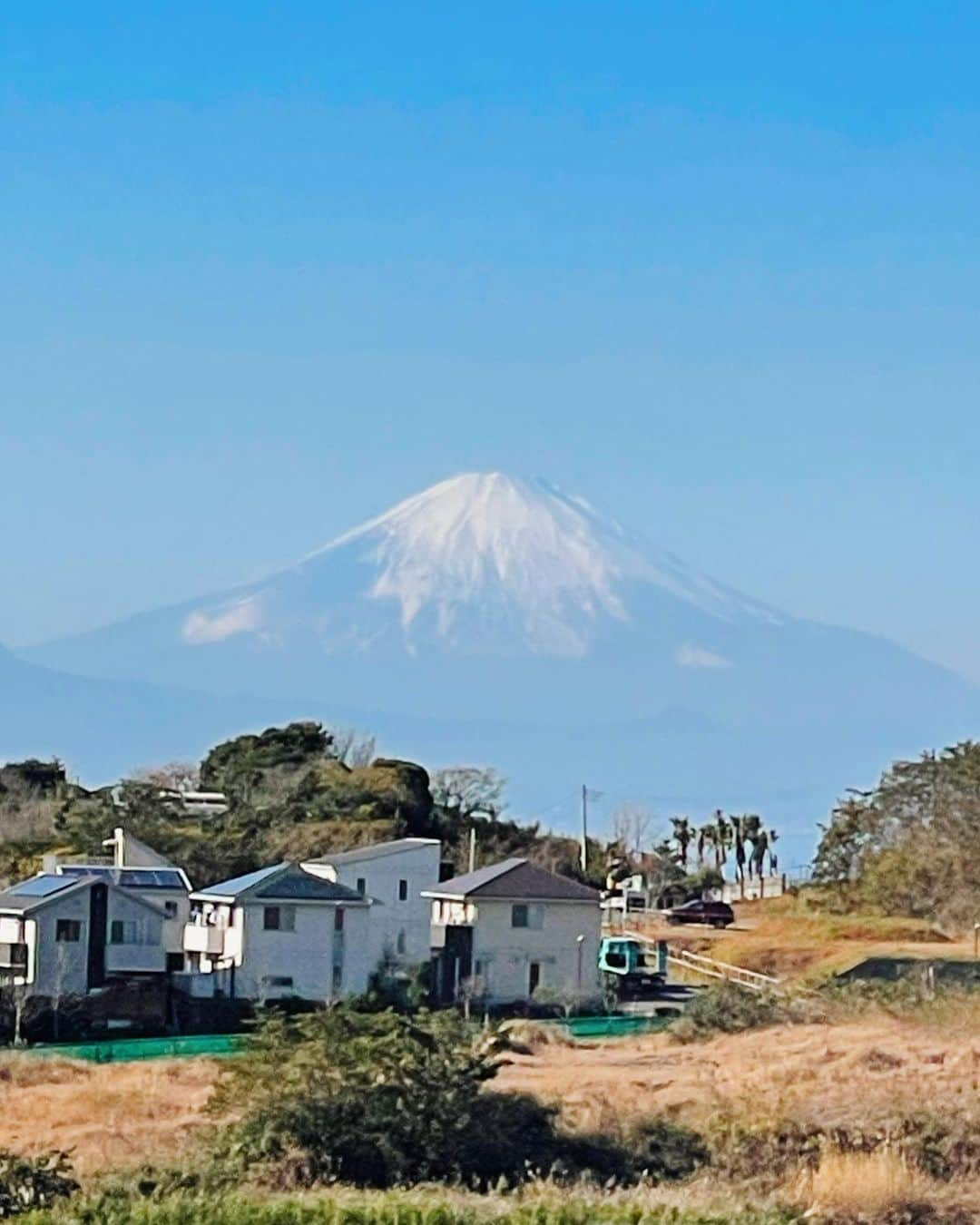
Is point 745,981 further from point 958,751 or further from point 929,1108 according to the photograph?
point 929,1108

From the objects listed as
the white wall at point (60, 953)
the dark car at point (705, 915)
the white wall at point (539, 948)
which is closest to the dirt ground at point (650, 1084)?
the white wall at point (60, 953)

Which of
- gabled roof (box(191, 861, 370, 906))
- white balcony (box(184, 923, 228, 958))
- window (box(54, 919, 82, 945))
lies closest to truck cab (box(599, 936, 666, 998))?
gabled roof (box(191, 861, 370, 906))

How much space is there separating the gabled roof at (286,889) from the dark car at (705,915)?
16981 millimetres

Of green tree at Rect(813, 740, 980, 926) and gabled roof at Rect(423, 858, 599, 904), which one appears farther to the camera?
green tree at Rect(813, 740, 980, 926)

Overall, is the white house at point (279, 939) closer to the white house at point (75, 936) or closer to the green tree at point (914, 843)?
the white house at point (75, 936)

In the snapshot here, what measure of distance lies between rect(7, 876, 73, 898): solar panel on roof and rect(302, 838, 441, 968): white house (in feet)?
17.2

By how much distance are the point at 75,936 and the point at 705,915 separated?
2230 cm

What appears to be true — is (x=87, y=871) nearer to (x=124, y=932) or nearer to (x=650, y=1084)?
(x=124, y=932)

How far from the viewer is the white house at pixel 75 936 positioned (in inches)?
1694

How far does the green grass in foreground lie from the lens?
15.9 m

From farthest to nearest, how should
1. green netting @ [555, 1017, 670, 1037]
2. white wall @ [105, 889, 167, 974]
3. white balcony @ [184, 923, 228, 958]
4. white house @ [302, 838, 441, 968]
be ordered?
white house @ [302, 838, 441, 968] → white balcony @ [184, 923, 228, 958] → white wall @ [105, 889, 167, 974] → green netting @ [555, 1017, 670, 1037]

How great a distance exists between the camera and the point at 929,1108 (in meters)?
24.3

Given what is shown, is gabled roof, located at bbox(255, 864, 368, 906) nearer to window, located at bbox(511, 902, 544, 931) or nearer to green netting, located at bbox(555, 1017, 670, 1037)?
window, located at bbox(511, 902, 544, 931)

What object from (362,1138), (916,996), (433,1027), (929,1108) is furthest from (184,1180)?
(916,996)
